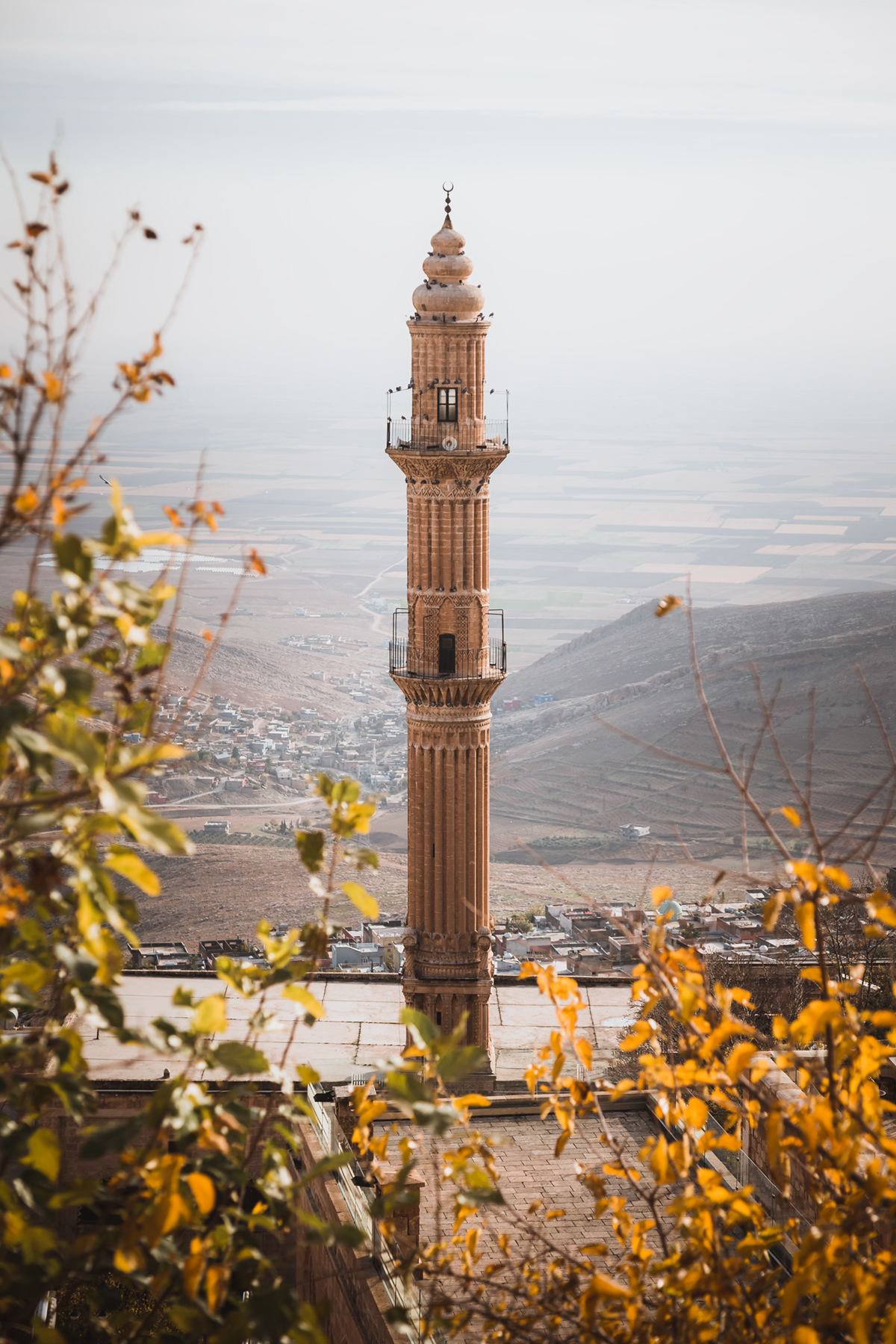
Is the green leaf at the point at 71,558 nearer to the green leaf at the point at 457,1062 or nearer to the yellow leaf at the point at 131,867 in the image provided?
the yellow leaf at the point at 131,867

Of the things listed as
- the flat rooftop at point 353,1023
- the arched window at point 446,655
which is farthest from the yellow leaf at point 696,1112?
the flat rooftop at point 353,1023

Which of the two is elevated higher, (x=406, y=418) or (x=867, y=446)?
(x=867, y=446)

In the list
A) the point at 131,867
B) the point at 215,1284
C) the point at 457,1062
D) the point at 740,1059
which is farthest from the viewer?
the point at 740,1059

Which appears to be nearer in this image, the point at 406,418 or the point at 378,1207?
the point at 378,1207

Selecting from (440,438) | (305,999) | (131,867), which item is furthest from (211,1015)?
(440,438)

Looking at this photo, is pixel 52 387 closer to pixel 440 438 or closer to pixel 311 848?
pixel 311 848

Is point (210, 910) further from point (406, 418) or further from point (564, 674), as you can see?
point (564, 674)

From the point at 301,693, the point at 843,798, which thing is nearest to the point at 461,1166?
the point at 843,798
